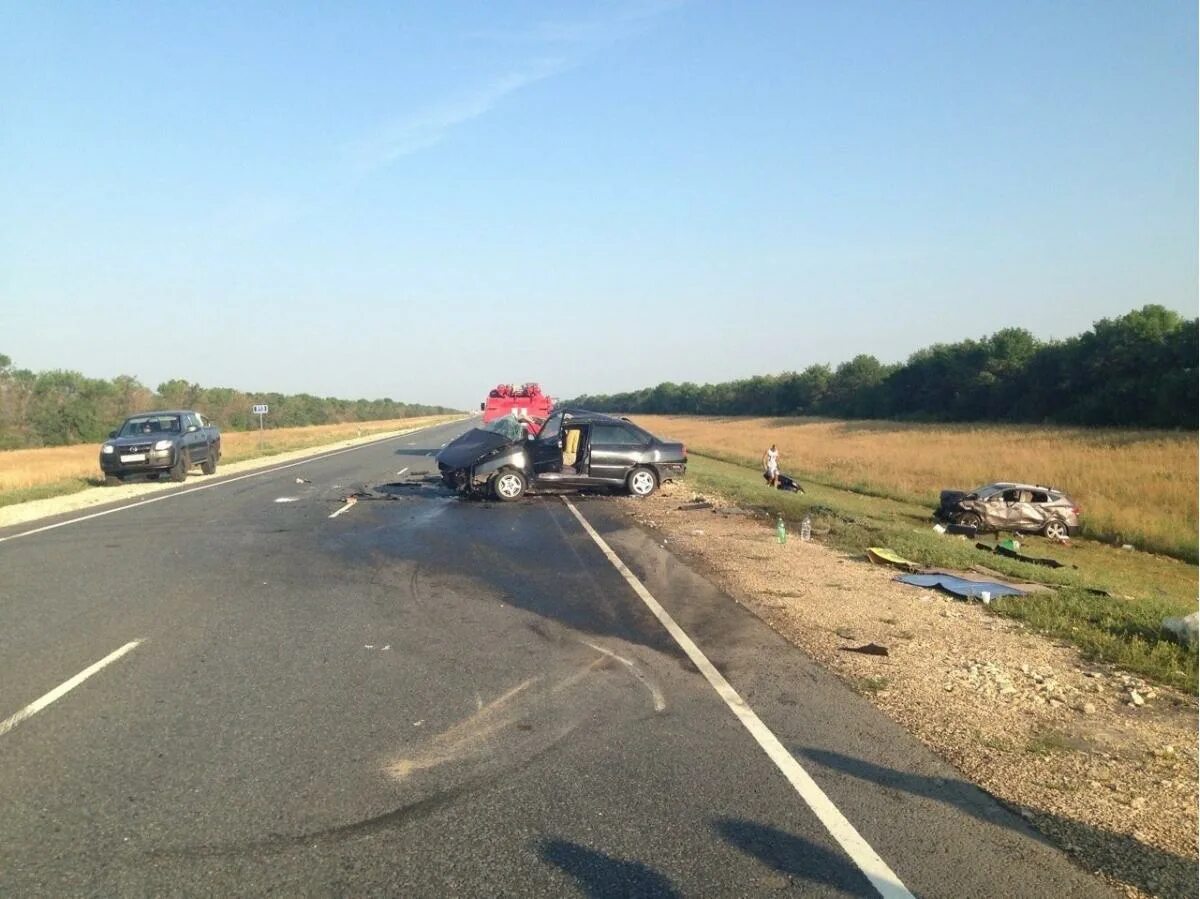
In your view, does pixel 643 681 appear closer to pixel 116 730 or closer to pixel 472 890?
pixel 472 890

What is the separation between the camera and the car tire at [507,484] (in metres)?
19.2

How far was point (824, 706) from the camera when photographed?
5965 millimetres

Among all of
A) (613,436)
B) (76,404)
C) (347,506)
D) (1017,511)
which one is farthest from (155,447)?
(76,404)

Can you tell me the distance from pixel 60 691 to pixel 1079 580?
479 inches

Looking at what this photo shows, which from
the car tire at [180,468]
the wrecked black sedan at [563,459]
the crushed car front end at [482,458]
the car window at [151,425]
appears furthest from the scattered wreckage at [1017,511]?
the car window at [151,425]

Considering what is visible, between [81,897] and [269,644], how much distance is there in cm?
399

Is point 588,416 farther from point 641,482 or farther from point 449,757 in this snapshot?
point 449,757

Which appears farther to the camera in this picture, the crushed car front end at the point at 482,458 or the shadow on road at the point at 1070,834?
the crushed car front end at the point at 482,458

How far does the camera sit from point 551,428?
20312 millimetres

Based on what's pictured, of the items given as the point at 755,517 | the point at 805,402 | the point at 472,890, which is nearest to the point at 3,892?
the point at 472,890

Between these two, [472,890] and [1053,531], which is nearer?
[472,890]

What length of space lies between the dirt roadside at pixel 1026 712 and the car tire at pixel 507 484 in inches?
351

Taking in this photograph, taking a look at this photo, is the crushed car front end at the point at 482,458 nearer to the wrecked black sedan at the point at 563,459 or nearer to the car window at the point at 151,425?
the wrecked black sedan at the point at 563,459

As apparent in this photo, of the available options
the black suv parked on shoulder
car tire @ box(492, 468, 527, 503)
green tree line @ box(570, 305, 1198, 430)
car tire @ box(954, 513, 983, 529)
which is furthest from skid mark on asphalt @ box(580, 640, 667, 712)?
green tree line @ box(570, 305, 1198, 430)
